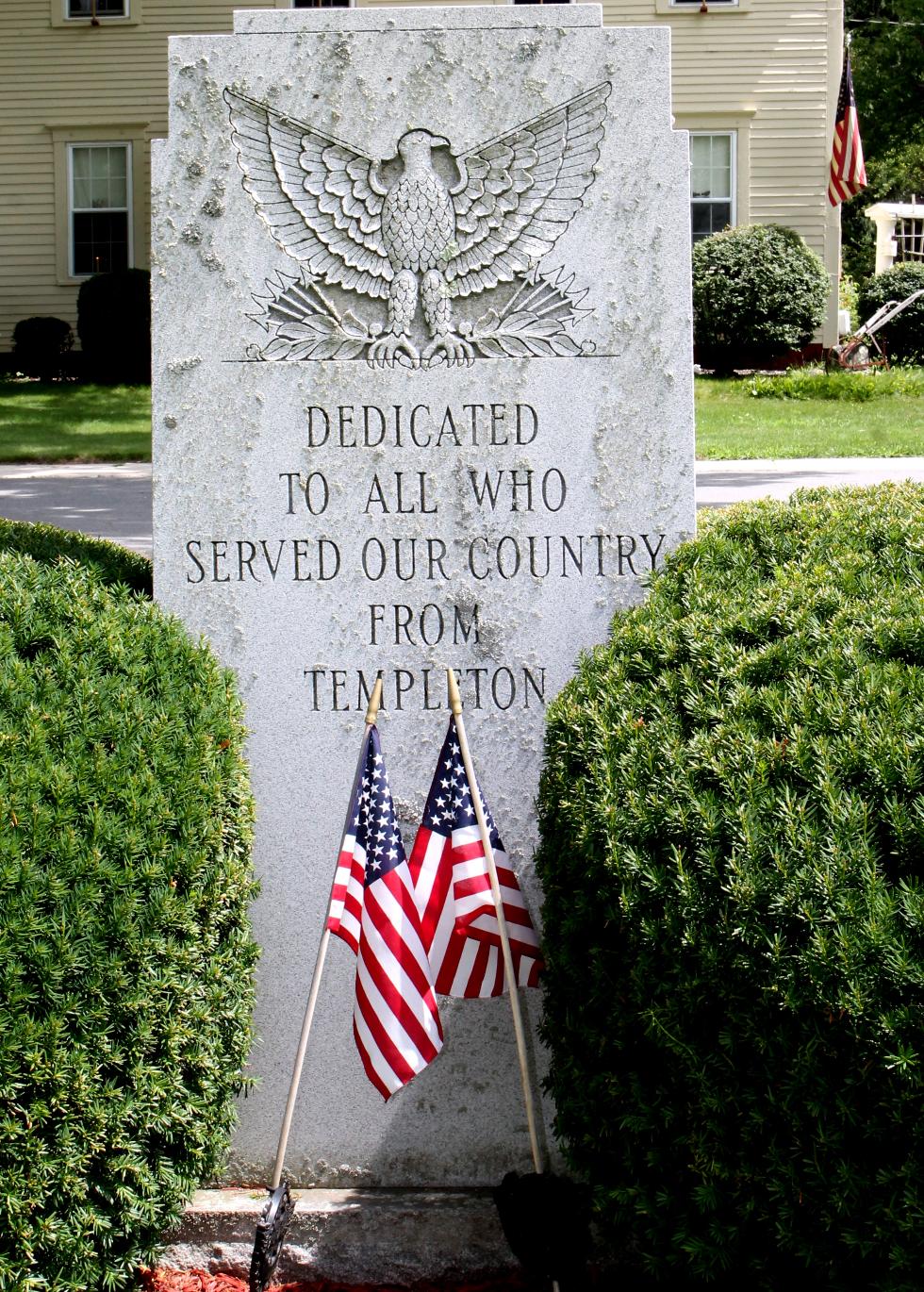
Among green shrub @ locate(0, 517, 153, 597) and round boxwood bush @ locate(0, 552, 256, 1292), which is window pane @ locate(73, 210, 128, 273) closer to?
green shrub @ locate(0, 517, 153, 597)

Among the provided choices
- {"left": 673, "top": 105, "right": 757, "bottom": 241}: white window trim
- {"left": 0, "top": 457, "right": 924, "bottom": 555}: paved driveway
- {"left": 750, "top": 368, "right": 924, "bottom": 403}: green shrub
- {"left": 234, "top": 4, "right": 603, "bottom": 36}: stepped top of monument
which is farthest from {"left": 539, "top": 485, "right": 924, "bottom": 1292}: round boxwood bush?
{"left": 673, "top": 105, "right": 757, "bottom": 241}: white window trim

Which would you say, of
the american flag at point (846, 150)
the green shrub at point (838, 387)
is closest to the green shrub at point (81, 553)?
the green shrub at point (838, 387)

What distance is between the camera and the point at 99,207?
2467 cm

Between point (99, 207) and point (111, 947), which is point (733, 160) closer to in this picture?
point (99, 207)

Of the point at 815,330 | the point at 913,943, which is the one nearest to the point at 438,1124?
the point at 913,943

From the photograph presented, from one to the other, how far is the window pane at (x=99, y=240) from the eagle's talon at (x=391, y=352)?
22027 mm

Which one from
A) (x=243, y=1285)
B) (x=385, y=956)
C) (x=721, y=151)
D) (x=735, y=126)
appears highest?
(x=735, y=126)

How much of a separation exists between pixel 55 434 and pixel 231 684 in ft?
48.7

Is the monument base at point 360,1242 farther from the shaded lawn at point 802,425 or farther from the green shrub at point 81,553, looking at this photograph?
the shaded lawn at point 802,425

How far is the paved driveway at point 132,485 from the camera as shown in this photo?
11648 mm

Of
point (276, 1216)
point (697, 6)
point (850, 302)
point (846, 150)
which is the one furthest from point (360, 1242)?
point (850, 302)

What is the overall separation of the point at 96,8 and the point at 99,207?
3.04 m

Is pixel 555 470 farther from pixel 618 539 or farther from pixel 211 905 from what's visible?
pixel 211 905

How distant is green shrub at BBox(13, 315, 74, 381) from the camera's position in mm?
23422
